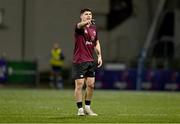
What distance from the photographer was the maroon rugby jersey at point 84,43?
16359mm

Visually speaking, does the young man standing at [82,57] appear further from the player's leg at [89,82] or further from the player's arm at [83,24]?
the player's arm at [83,24]

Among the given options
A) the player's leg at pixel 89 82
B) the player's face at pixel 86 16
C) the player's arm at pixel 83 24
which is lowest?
the player's leg at pixel 89 82

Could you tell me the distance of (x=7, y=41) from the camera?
47094 millimetres

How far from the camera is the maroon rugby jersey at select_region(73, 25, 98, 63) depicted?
16.4 meters

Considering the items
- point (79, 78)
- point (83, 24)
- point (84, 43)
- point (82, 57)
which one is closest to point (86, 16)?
point (83, 24)

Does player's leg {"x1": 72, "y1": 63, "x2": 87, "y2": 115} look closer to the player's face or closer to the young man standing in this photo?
the young man standing

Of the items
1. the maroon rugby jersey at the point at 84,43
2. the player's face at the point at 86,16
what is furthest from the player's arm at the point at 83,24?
the maroon rugby jersey at the point at 84,43

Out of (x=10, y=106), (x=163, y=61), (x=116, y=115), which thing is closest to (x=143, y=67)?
(x=163, y=61)

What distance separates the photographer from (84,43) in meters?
16.4

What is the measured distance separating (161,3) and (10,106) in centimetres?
2896

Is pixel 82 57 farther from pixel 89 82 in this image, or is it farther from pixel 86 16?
pixel 86 16

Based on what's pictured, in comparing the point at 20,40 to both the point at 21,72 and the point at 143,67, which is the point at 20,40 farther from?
the point at 143,67

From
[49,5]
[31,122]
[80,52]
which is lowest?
[31,122]

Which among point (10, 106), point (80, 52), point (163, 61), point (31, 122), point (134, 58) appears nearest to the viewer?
point (31, 122)
